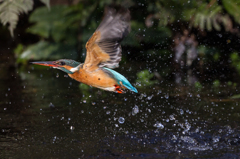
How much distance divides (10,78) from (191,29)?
3195 millimetres

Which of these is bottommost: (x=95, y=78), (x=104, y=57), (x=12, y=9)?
(x=12, y=9)

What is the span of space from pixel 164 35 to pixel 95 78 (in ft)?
12.8

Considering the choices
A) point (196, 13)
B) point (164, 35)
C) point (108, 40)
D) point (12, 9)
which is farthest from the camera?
point (164, 35)

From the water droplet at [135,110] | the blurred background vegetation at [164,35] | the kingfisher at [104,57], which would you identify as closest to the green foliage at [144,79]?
the blurred background vegetation at [164,35]

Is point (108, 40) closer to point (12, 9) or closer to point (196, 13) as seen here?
point (12, 9)

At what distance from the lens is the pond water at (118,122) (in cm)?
334

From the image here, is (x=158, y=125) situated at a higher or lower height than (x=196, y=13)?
higher

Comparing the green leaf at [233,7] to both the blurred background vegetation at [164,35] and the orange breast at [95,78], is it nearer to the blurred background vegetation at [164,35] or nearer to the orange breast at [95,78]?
the blurred background vegetation at [164,35]

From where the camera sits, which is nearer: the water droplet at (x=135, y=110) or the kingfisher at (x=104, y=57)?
the kingfisher at (x=104, y=57)

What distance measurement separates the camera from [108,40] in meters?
3.20

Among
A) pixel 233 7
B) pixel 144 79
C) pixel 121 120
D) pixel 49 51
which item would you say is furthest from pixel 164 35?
pixel 121 120

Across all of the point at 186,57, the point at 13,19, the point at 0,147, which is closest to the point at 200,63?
the point at 186,57

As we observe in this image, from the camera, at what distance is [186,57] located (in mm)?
6895

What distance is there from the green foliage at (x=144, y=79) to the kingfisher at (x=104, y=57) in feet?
7.60
